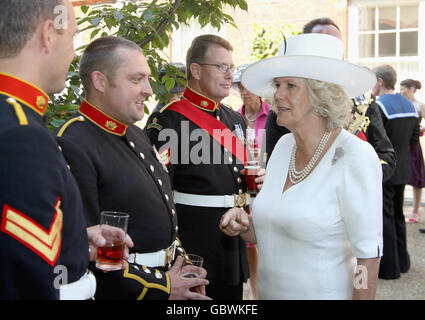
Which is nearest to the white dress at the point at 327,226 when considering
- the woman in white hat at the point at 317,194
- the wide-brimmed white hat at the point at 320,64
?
the woman in white hat at the point at 317,194

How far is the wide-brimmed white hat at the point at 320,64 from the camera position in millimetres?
2445

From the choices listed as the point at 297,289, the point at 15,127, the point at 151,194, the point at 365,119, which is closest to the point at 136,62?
the point at 151,194

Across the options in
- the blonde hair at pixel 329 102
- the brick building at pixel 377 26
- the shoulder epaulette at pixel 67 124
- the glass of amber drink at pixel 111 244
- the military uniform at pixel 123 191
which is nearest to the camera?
the glass of amber drink at pixel 111 244

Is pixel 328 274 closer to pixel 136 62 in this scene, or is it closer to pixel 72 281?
pixel 72 281

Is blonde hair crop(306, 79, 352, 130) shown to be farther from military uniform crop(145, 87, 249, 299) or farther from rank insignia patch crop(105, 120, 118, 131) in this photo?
military uniform crop(145, 87, 249, 299)

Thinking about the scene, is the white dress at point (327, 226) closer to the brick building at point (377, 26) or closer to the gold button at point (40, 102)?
the gold button at point (40, 102)

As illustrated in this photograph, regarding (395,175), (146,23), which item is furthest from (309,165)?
(395,175)

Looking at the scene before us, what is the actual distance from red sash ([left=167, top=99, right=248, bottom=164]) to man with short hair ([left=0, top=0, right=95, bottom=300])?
1819mm

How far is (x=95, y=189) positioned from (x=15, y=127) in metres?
0.79

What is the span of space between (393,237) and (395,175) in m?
0.74

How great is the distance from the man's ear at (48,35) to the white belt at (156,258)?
1102 mm

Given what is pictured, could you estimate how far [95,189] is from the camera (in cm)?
209

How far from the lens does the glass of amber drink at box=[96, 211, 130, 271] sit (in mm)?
1795

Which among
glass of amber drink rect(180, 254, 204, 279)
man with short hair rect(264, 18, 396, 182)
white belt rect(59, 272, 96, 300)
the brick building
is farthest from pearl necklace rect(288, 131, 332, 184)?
the brick building
